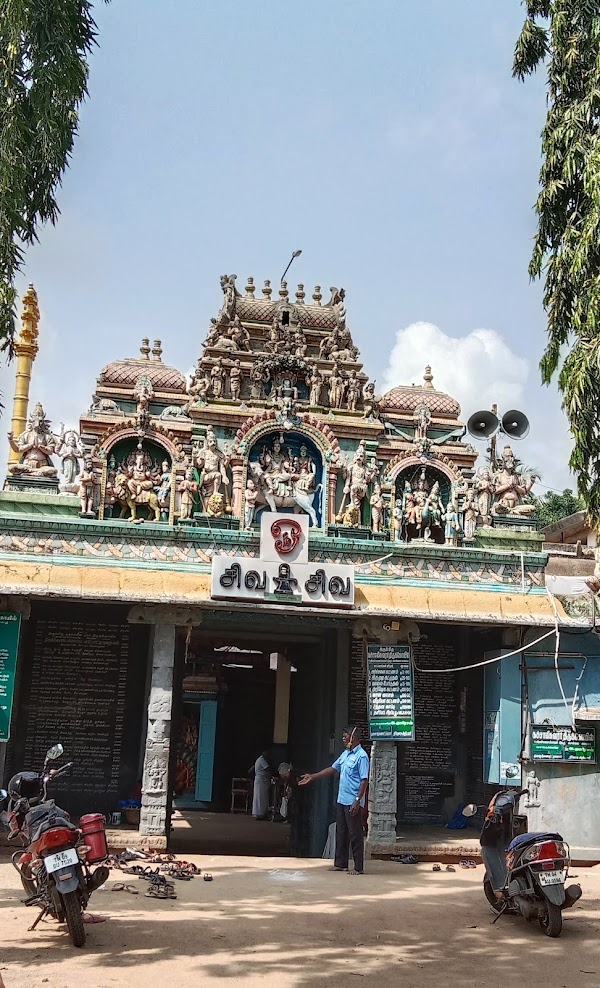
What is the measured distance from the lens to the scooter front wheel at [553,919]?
7.08 m

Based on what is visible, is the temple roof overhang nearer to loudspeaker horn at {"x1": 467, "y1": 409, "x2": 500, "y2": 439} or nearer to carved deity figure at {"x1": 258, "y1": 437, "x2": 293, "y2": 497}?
A: carved deity figure at {"x1": 258, "y1": 437, "x2": 293, "y2": 497}

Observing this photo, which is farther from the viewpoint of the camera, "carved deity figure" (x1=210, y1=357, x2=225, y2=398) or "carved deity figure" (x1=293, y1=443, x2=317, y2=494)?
"carved deity figure" (x1=210, y1=357, x2=225, y2=398)

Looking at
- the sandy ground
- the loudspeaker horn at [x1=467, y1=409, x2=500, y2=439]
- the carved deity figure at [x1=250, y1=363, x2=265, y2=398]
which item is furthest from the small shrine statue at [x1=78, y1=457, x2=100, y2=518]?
the loudspeaker horn at [x1=467, y1=409, x2=500, y2=439]

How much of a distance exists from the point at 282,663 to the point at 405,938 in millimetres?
12634

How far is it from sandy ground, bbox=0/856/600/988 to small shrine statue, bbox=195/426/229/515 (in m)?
6.56

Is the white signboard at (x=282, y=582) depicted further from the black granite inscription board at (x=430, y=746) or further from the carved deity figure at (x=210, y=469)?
the black granite inscription board at (x=430, y=746)

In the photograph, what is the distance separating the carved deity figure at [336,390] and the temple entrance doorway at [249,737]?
4.35 m

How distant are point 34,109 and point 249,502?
834cm

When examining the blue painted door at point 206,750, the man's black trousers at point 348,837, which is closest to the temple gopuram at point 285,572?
the man's black trousers at point 348,837

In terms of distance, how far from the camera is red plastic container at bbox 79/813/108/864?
6.87 m

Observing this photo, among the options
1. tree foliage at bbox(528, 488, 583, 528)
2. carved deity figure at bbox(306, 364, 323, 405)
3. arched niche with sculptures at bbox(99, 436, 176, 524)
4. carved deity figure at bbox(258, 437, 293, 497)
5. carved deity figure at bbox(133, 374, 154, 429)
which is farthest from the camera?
tree foliage at bbox(528, 488, 583, 528)

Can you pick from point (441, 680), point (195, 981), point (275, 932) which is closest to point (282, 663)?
point (441, 680)

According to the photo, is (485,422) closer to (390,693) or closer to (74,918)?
(390,693)

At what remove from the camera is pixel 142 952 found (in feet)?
20.7
